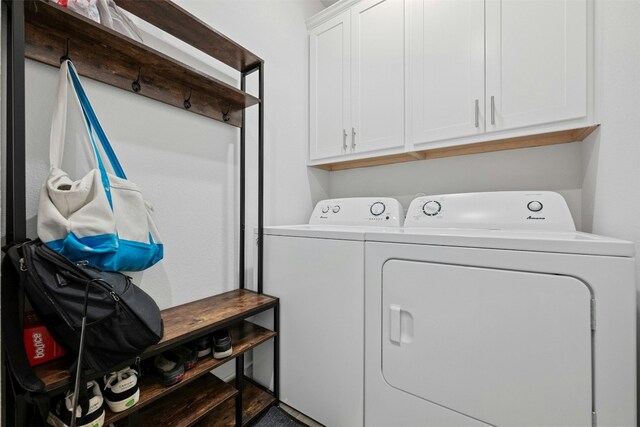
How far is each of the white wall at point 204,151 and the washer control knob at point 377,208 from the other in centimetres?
59

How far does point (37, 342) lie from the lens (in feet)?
2.56

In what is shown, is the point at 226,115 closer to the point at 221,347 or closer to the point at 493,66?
the point at 221,347

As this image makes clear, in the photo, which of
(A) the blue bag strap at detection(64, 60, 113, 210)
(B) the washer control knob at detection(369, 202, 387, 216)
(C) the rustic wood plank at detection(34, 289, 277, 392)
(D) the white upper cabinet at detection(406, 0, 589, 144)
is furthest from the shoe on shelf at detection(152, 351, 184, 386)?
(D) the white upper cabinet at detection(406, 0, 589, 144)

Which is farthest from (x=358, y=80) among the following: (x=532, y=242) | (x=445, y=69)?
(x=532, y=242)

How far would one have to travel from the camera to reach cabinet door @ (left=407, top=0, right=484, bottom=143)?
1373 mm

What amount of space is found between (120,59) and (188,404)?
1.50 metres

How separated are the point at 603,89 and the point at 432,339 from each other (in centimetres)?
124

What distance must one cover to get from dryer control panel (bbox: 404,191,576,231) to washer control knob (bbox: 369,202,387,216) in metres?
0.19

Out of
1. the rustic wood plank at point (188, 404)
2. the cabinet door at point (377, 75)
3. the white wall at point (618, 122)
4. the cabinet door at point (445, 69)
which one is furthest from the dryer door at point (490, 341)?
the cabinet door at point (377, 75)

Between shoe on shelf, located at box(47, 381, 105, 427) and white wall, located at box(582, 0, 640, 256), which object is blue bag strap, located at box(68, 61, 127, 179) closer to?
shoe on shelf, located at box(47, 381, 105, 427)

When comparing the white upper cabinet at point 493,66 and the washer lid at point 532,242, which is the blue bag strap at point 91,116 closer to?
the washer lid at point 532,242

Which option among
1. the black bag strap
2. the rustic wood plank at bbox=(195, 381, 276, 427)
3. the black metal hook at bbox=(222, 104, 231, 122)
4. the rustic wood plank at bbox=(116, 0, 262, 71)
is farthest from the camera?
the black metal hook at bbox=(222, 104, 231, 122)

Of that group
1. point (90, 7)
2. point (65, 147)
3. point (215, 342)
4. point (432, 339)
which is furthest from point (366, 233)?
point (90, 7)

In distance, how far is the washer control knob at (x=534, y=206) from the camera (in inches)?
49.1
